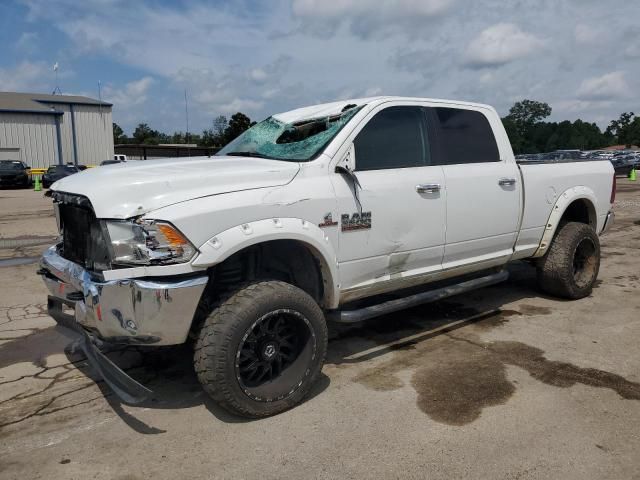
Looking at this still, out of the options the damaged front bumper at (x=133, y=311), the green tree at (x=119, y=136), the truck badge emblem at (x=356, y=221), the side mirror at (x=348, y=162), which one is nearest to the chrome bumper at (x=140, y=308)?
the damaged front bumper at (x=133, y=311)

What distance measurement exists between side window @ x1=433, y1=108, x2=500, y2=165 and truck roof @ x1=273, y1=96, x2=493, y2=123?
83 mm

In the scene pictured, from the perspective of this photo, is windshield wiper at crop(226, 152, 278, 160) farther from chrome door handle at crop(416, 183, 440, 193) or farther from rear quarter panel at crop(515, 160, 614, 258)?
rear quarter panel at crop(515, 160, 614, 258)

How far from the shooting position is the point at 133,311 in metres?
2.91

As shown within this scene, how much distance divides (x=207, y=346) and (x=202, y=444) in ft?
1.80

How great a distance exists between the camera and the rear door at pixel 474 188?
14.4ft

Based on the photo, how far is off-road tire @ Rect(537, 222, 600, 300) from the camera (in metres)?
5.52

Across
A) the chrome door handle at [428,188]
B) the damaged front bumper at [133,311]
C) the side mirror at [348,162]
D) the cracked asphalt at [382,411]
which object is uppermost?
the side mirror at [348,162]

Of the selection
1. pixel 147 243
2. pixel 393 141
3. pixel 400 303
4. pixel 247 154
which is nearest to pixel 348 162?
pixel 393 141

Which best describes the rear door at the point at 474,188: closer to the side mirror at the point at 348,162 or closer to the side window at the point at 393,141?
the side window at the point at 393,141

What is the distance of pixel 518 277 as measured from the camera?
6.86m

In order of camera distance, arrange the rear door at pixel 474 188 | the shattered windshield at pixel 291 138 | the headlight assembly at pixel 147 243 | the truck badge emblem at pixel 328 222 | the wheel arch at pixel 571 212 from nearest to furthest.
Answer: the headlight assembly at pixel 147 243, the truck badge emblem at pixel 328 222, the shattered windshield at pixel 291 138, the rear door at pixel 474 188, the wheel arch at pixel 571 212

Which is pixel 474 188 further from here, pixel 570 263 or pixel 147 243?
pixel 147 243

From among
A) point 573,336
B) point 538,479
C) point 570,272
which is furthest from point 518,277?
point 538,479

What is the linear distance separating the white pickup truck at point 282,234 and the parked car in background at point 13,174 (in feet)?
95.6
